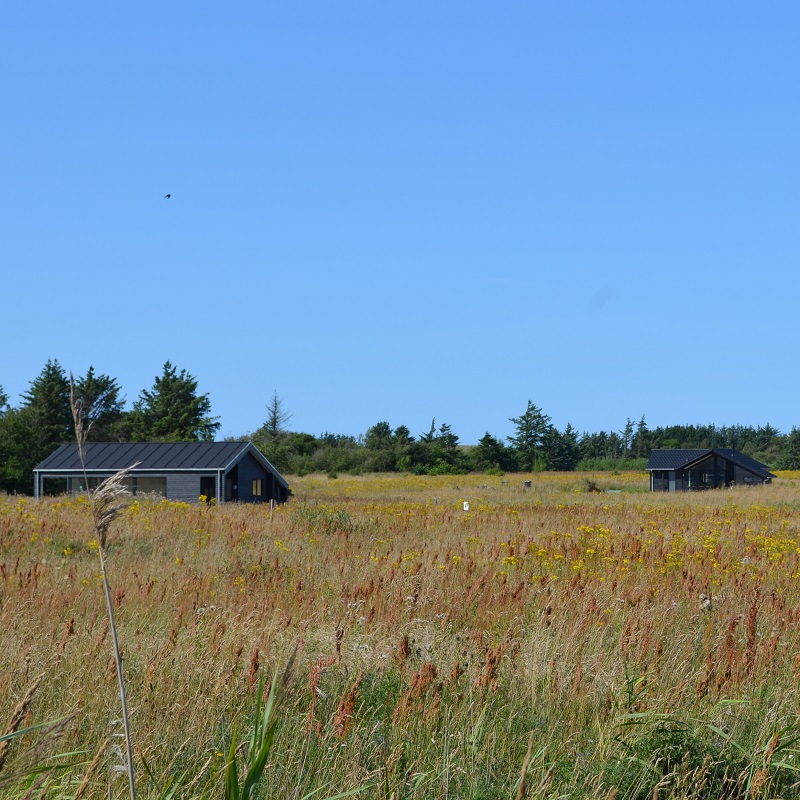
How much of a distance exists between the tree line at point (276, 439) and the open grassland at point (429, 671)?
43.1 meters

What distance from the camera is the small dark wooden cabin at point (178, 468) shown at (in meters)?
33.2

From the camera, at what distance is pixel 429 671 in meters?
3.62

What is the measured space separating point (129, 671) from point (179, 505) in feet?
41.3

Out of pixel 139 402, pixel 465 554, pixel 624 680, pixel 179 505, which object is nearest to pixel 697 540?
pixel 465 554

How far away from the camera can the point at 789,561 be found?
9.70 m

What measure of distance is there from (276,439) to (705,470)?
136 feet

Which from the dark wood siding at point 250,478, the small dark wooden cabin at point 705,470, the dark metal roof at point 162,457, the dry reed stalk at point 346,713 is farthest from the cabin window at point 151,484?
the small dark wooden cabin at point 705,470

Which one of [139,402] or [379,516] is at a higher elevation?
[139,402]

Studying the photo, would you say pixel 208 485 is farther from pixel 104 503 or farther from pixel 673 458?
pixel 673 458

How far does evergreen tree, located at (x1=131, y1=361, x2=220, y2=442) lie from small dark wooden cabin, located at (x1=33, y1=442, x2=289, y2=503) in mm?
33064

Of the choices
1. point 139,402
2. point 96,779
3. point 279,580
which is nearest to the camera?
point 96,779

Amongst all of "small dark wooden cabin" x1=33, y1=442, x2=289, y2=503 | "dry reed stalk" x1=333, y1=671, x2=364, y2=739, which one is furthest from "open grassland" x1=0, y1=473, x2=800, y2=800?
"small dark wooden cabin" x1=33, y1=442, x2=289, y2=503

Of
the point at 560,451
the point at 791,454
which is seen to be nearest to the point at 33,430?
the point at 560,451

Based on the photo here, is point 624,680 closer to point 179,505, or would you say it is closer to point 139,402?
point 179,505
